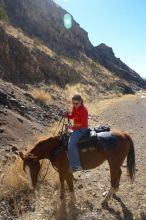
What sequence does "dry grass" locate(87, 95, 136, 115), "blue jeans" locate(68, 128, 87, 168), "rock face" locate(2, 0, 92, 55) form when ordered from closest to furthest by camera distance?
"blue jeans" locate(68, 128, 87, 168) → "dry grass" locate(87, 95, 136, 115) → "rock face" locate(2, 0, 92, 55)

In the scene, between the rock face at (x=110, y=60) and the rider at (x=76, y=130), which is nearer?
the rider at (x=76, y=130)

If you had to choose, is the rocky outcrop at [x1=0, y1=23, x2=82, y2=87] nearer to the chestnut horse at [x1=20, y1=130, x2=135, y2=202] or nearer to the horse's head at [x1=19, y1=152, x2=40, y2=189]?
the chestnut horse at [x1=20, y1=130, x2=135, y2=202]

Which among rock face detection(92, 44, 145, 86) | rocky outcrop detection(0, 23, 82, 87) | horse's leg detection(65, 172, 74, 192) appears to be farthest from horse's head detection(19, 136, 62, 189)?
rock face detection(92, 44, 145, 86)

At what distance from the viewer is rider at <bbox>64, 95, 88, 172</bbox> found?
336 inches

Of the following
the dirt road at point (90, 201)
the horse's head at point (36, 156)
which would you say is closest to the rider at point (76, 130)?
the horse's head at point (36, 156)

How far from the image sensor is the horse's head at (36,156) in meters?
8.30

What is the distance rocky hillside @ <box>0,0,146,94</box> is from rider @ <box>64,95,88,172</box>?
17307 mm

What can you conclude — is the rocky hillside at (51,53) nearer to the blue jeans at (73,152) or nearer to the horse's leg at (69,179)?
the horse's leg at (69,179)

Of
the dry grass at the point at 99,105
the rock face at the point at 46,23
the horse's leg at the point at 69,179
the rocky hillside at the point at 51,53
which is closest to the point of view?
the horse's leg at the point at 69,179

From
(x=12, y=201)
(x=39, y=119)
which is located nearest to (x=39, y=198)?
(x=12, y=201)

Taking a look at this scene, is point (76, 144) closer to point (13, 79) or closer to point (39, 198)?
point (39, 198)

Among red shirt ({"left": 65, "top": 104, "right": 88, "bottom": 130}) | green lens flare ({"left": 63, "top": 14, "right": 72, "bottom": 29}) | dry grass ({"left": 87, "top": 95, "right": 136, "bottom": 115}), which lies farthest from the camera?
green lens flare ({"left": 63, "top": 14, "right": 72, "bottom": 29})

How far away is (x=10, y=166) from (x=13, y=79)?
17853 millimetres

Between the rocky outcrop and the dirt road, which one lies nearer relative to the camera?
the dirt road
